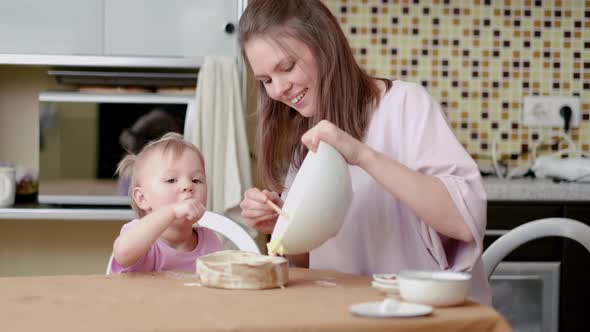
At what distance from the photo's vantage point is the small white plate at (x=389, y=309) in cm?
112

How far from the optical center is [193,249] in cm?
181

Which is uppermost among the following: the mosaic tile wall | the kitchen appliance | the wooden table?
the mosaic tile wall

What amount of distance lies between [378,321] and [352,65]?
743 millimetres

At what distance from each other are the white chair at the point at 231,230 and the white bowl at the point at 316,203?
0.55 m

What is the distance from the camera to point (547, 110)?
3.33 m

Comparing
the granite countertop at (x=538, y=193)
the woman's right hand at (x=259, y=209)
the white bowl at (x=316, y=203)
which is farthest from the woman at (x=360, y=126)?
the granite countertop at (x=538, y=193)

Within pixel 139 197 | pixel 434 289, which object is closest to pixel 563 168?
pixel 139 197

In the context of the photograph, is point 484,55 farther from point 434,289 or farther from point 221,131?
point 434,289

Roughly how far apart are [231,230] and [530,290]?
1250 mm

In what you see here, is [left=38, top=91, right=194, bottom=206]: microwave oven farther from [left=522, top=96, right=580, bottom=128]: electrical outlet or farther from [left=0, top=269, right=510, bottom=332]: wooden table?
[left=0, top=269, right=510, bottom=332]: wooden table

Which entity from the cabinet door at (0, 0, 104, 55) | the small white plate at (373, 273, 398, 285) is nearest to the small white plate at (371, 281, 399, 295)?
the small white plate at (373, 273, 398, 285)

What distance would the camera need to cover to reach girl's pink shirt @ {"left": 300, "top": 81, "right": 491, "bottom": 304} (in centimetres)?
158

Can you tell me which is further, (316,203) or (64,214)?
(64,214)

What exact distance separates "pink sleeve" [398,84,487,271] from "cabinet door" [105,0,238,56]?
1.51 metres
